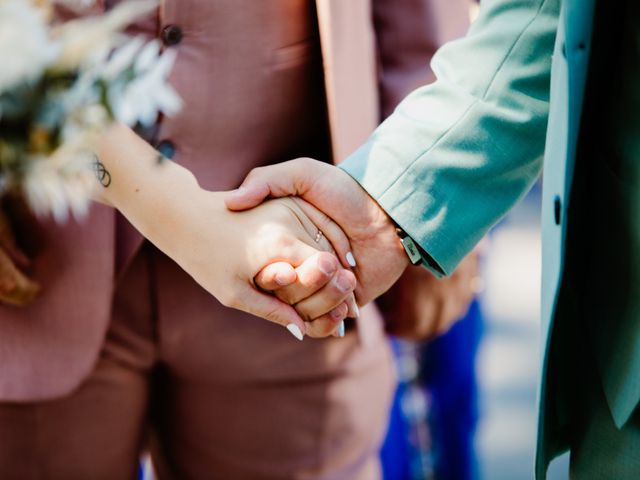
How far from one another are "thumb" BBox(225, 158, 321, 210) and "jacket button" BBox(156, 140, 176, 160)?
0.29 ft

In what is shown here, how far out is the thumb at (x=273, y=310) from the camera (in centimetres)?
109

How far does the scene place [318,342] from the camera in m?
1.33

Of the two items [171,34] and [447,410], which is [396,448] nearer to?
[447,410]

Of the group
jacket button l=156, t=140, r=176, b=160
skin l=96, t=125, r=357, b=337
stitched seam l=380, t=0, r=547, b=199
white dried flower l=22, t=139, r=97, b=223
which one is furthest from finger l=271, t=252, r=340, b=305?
white dried flower l=22, t=139, r=97, b=223

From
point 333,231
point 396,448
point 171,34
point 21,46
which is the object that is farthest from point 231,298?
point 396,448

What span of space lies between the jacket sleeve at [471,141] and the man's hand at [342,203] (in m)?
0.02

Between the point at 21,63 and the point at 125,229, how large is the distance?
0.49 metres

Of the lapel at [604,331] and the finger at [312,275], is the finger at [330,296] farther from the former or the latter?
the lapel at [604,331]

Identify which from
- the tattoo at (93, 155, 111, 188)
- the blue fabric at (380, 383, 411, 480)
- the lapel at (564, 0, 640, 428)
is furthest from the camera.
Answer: the blue fabric at (380, 383, 411, 480)

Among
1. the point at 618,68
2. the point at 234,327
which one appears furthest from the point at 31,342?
the point at 618,68

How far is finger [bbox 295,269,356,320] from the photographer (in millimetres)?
1096

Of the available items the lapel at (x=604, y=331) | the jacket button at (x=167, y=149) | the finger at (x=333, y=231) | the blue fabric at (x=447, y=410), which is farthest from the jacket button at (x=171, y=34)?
the blue fabric at (x=447, y=410)

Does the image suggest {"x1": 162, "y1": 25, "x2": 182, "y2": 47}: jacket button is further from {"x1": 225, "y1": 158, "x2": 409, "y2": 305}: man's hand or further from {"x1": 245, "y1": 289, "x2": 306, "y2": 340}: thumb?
{"x1": 245, "y1": 289, "x2": 306, "y2": 340}: thumb

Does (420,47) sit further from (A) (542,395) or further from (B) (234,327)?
(A) (542,395)
